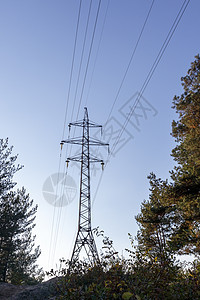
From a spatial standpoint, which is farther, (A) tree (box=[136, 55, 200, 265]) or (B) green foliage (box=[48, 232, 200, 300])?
(A) tree (box=[136, 55, 200, 265])

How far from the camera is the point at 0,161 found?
16.5m

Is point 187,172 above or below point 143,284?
above

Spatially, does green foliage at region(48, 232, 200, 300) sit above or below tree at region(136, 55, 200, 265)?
below

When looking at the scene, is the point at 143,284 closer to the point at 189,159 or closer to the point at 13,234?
the point at 189,159

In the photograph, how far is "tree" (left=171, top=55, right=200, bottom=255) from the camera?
10.5 meters

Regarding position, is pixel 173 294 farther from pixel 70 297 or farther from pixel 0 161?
pixel 0 161

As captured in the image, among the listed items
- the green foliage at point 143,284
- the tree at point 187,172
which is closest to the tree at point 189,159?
the tree at point 187,172

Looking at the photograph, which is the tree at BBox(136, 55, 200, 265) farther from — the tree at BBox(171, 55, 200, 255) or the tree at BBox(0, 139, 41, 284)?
the tree at BBox(0, 139, 41, 284)

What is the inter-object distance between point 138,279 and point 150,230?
1480 cm

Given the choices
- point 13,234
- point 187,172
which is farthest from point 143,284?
point 13,234

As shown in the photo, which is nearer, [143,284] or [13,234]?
[143,284]

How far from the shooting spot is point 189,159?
434 inches

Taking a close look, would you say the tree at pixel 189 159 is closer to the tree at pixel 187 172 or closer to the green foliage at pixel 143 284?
the tree at pixel 187 172

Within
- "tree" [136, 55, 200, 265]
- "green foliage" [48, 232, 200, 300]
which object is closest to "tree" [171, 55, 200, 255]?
"tree" [136, 55, 200, 265]
